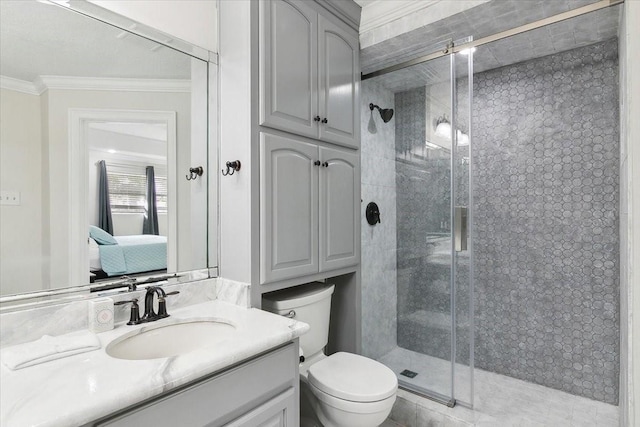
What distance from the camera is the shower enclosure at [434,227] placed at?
203cm

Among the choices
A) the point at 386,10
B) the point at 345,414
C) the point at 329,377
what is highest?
the point at 386,10

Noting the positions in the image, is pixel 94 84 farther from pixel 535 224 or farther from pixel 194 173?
pixel 535 224

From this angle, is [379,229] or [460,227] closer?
[460,227]

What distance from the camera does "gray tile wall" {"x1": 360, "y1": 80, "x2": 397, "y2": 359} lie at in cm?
239

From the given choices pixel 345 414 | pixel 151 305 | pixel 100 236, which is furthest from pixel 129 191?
pixel 345 414

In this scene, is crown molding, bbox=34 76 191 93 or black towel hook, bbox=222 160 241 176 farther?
black towel hook, bbox=222 160 241 176

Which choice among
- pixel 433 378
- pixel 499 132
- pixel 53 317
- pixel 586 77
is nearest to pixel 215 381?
pixel 53 317

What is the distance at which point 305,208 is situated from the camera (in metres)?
1.73

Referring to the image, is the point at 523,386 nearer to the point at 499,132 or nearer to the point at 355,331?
the point at 355,331

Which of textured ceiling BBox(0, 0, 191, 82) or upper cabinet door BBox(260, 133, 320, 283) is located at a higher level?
textured ceiling BBox(0, 0, 191, 82)

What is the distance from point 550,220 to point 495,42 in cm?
124

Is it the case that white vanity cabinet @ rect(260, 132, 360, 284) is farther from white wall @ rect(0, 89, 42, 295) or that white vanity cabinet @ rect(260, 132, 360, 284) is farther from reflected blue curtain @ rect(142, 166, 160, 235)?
white wall @ rect(0, 89, 42, 295)

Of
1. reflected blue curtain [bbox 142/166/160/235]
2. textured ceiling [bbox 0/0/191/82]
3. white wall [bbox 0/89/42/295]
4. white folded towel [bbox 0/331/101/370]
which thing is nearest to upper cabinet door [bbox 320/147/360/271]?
reflected blue curtain [bbox 142/166/160/235]

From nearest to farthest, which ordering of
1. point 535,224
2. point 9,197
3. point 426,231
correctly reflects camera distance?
point 9,197, point 426,231, point 535,224
